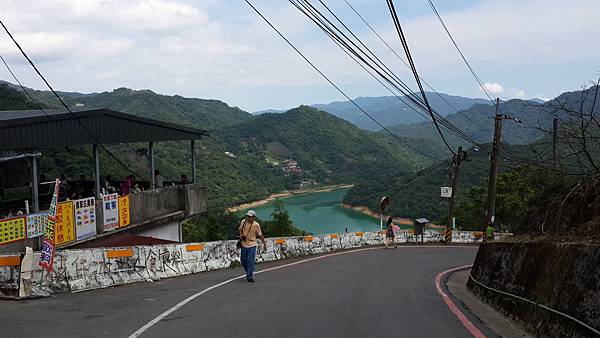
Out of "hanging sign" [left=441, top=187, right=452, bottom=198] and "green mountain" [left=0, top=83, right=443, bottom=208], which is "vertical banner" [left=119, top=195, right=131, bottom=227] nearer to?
"hanging sign" [left=441, top=187, right=452, bottom=198]

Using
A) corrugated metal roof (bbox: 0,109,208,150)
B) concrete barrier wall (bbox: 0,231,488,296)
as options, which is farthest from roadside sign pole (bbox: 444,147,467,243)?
corrugated metal roof (bbox: 0,109,208,150)

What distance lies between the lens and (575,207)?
9281 millimetres

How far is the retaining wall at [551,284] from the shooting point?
6023 mm

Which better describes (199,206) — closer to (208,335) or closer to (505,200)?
(208,335)

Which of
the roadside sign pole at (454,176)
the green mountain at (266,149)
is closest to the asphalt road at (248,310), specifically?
the roadside sign pole at (454,176)

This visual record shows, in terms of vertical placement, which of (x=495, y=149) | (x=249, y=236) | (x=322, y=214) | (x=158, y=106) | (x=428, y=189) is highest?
(x=158, y=106)

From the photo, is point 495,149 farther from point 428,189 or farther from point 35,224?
point 428,189

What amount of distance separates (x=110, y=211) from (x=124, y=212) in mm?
877

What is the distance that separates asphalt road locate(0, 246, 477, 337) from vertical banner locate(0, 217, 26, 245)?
3181 mm

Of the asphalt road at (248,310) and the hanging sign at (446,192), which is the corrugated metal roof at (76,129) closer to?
the asphalt road at (248,310)

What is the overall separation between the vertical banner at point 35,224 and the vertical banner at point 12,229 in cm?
22

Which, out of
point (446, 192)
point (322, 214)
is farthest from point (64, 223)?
point (322, 214)

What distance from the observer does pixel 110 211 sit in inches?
662

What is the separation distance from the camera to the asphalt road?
7109mm
